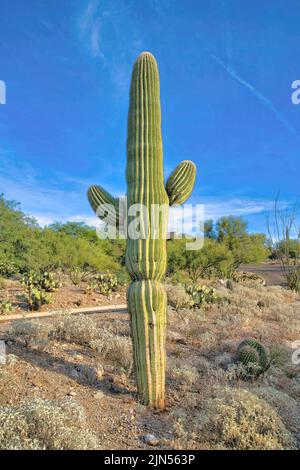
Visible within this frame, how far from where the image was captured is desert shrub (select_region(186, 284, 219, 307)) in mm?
11219

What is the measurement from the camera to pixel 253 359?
582 centimetres

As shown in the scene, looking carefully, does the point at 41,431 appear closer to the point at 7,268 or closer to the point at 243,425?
the point at 243,425

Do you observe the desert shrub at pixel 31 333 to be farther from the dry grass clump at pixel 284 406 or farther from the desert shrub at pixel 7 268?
the desert shrub at pixel 7 268

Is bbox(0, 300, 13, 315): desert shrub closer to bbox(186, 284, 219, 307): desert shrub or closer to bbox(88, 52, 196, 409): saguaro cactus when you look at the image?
bbox(186, 284, 219, 307): desert shrub

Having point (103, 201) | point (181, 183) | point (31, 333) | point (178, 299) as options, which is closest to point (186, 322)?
point (178, 299)

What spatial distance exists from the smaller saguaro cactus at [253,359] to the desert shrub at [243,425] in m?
1.55

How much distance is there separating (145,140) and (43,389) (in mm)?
3403

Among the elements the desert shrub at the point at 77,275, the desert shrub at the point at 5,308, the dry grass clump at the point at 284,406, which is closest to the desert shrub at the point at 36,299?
the desert shrub at the point at 5,308

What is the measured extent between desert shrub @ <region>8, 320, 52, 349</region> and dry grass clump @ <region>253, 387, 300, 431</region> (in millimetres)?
3446

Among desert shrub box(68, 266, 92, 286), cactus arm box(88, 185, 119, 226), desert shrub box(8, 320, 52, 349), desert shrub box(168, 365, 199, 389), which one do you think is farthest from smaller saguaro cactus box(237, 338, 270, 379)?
desert shrub box(68, 266, 92, 286)

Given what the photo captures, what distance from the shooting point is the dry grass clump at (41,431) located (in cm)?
309

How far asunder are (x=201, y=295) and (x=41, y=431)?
28.9ft
